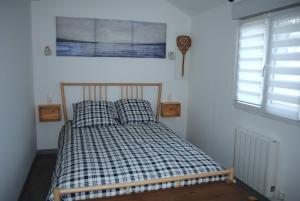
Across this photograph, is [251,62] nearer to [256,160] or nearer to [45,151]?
[256,160]

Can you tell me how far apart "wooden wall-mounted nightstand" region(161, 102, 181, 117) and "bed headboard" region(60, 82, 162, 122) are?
0.11 m

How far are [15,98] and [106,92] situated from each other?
Result: 1.53 metres

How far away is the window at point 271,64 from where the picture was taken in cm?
226

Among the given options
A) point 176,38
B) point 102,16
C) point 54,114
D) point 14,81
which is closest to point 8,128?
point 14,81

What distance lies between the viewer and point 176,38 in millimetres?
4082

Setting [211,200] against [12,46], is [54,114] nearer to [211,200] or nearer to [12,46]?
[12,46]

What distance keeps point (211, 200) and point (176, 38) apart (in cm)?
281

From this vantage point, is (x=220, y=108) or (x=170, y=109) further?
(x=170, y=109)

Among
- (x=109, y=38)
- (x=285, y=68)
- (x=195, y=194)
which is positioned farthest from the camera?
(x=109, y=38)

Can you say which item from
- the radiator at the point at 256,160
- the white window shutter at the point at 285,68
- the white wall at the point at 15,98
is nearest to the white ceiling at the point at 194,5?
the white window shutter at the point at 285,68

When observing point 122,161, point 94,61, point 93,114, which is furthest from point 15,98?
point 94,61

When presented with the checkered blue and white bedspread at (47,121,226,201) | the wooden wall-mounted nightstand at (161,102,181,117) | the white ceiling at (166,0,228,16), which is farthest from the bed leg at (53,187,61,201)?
the white ceiling at (166,0,228,16)

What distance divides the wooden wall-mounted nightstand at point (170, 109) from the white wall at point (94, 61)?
18cm

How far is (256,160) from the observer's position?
2.59 m
